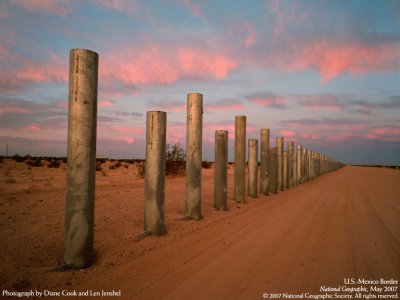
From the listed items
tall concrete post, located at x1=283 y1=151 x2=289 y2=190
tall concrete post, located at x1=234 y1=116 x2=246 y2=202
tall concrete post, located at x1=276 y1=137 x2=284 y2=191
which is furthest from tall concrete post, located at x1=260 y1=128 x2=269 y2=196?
tall concrete post, located at x1=283 y1=151 x2=289 y2=190

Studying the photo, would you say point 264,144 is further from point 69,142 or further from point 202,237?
point 69,142

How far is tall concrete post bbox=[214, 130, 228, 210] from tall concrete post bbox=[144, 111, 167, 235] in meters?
2.79

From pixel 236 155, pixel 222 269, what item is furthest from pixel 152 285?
pixel 236 155

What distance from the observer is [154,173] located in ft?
17.0

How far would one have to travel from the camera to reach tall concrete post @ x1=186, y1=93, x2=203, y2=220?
6.60 m

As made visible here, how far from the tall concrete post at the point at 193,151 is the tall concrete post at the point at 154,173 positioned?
4.62 feet

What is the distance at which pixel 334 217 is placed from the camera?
6762 mm

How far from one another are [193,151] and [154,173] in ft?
5.41

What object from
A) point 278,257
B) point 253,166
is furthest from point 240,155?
point 278,257

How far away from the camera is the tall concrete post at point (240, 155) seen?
8.99 m

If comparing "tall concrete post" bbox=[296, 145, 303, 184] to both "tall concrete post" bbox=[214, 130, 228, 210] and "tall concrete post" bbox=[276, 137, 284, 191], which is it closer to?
"tall concrete post" bbox=[276, 137, 284, 191]

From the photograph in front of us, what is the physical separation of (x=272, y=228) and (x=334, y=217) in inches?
76.3

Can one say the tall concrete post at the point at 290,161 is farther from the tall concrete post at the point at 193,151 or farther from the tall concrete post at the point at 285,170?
the tall concrete post at the point at 193,151

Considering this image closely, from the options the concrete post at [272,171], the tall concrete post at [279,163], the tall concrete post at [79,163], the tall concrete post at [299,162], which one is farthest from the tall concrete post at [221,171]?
the tall concrete post at [299,162]
